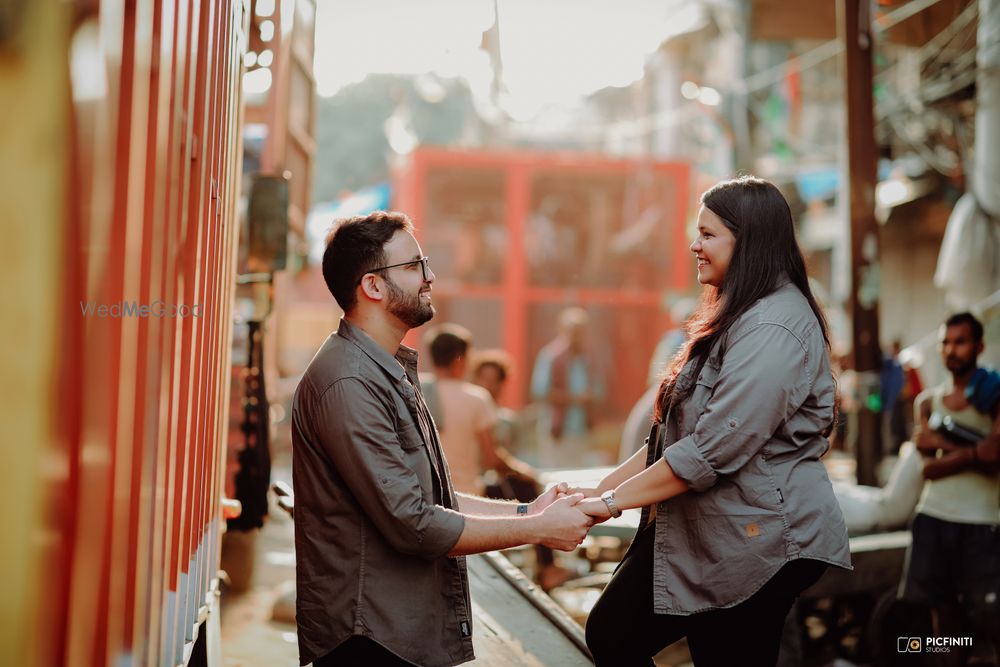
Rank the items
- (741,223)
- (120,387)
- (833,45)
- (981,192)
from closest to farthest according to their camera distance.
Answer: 1. (120,387)
2. (741,223)
3. (981,192)
4. (833,45)

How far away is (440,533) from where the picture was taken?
95.8 inches

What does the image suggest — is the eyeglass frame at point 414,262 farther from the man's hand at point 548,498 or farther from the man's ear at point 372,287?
the man's hand at point 548,498

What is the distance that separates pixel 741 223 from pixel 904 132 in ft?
30.9

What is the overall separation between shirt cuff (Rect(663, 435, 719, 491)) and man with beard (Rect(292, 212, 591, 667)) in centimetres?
45

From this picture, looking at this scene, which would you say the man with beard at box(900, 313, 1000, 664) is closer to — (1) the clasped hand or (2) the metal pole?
(2) the metal pole

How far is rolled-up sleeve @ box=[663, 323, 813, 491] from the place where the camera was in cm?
262

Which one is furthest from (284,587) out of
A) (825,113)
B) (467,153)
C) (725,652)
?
(825,113)

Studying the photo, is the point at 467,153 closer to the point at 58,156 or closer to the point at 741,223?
the point at 741,223

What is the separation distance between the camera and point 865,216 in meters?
7.21

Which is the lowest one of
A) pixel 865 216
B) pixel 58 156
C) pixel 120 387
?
pixel 120 387

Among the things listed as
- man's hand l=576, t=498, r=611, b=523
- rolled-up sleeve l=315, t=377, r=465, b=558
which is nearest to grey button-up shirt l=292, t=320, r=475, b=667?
rolled-up sleeve l=315, t=377, r=465, b=558

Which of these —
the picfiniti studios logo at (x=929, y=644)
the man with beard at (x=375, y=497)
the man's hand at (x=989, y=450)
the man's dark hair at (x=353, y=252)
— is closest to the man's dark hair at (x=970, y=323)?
the man's hand at (x=989, y=450)

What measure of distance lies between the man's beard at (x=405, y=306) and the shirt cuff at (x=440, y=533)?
536 mm

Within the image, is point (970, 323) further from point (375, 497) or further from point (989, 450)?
point (375, 497)
